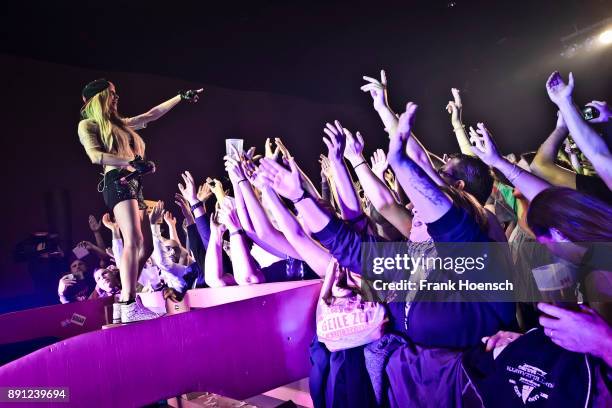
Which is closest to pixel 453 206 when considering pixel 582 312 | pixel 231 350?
pixel 582 312

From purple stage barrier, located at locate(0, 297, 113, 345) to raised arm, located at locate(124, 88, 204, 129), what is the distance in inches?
56.1

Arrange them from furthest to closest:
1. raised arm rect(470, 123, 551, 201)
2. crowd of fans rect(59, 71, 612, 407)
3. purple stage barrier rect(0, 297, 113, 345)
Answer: purple stage barrier rect(0, 297, 113, 345) < raised arm rect(470, 123, 551, 201) < crowd of fans rect(59, 71, 612, 407)

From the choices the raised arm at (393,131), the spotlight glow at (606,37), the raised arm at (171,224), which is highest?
the spotlight glow at (606,37)

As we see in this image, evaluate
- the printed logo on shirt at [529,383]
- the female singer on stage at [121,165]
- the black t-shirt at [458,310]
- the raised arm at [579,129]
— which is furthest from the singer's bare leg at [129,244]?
the raised arm at [579,129]

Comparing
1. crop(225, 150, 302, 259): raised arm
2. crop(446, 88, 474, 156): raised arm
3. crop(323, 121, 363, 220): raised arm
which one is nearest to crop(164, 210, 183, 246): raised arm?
crop(225, 150, 302, 259): raised arm

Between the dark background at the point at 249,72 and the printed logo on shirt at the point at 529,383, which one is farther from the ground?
the dark background at the point at 249,72

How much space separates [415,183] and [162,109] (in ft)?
9.00

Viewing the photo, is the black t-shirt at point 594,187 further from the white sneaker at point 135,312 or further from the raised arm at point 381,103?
the white sneaker at point 135,312

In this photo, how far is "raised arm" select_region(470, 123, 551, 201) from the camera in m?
1.66

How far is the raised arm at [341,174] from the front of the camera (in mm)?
1879

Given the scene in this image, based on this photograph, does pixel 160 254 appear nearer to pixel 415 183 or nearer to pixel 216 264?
pixel 216 264

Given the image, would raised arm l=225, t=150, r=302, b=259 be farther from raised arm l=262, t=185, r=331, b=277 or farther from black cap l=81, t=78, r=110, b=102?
black cap l=81, t=78, r=110, b=102

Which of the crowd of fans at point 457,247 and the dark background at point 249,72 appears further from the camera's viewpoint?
the dark background at point 249,72

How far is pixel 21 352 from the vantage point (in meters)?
2.61
